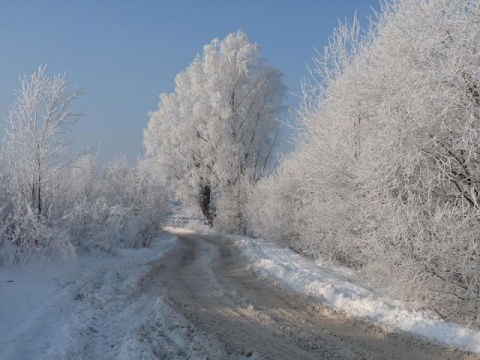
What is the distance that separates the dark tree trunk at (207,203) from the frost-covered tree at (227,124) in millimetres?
232

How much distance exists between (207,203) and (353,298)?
1020 inches

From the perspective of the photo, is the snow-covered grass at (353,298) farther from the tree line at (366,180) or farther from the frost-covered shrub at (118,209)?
the frost-covered shrub at (118,209)

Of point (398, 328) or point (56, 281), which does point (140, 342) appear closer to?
point (398, 328)

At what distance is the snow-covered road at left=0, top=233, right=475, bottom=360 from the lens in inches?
267

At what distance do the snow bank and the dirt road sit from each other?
1.06 feet

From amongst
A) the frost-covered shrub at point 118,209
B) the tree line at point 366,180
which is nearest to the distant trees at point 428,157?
the tree line at point 366,180

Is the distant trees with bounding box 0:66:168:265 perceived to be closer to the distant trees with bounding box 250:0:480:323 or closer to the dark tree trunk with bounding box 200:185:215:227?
the distant trees with bounding box 250:0:480:323

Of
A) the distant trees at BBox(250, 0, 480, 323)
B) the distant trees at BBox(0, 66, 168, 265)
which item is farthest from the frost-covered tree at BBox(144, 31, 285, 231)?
the distant trees at BBox(250, 0, 480, 323)

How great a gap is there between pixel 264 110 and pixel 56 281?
73.0 ft

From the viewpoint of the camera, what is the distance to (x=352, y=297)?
10219mm

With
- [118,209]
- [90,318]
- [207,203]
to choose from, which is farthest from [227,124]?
[90,318]

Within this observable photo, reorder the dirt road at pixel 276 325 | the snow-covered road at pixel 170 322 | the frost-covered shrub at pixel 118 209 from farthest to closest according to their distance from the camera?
the frost-covered shrub at pixel 118 209 → the dirt road at pixel 276 325 → the snow-covered road at pixel 170 322

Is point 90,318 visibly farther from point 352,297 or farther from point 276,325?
point 352,297

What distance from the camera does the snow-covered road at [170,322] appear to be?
6773mm
